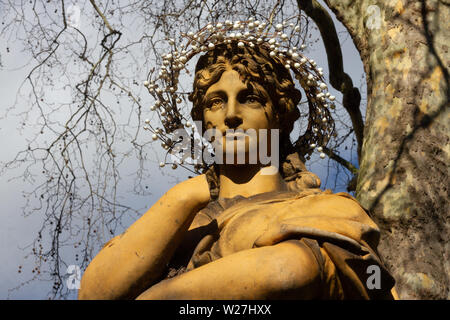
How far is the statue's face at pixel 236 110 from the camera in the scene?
12.1ft

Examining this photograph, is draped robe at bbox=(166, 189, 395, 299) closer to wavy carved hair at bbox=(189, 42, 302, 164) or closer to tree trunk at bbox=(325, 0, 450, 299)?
wavy carved hair at bbox=(189, 42, 302, 164)

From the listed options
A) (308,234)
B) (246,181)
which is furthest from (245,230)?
(246,181)

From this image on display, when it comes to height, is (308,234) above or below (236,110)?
below

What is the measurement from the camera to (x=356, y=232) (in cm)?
299

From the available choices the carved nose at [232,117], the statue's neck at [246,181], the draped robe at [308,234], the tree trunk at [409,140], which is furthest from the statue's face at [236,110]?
the tree trunk at [409,140]

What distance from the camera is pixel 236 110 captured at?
3.70m

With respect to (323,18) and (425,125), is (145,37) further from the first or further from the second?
(425,125)

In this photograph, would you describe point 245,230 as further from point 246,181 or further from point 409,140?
point 409,140

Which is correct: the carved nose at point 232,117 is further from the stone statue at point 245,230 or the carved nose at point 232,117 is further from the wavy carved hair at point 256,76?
the wavy carved hair at point 256,76

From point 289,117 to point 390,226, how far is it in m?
1.05

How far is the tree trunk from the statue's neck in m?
1.03

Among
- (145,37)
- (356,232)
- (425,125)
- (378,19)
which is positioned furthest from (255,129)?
(145,37)

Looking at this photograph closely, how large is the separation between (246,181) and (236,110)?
0.39 m

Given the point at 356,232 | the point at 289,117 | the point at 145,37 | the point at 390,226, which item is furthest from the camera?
the point at 145,37
